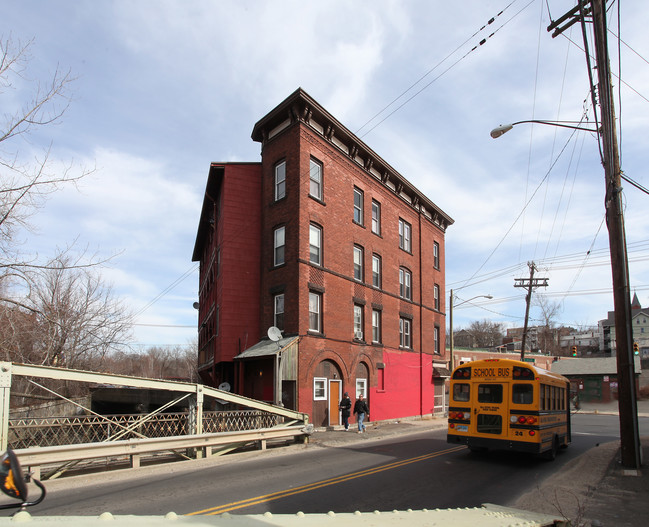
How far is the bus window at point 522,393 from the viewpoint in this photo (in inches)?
510

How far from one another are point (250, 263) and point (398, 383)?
11.2 metres

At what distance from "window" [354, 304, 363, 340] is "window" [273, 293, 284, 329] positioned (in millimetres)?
4611

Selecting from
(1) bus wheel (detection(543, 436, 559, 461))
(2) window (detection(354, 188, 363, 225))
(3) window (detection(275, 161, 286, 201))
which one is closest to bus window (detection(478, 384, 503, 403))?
(1) bus wheel (detection(543, 436, 559, 461))

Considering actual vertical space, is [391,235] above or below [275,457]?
above

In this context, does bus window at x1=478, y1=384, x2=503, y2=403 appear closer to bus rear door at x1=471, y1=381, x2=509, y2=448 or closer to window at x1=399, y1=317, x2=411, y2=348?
bus rear door at x1=471, y1=381, x2=509, y2=448

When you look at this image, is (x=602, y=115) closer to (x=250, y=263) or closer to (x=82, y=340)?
(x=250, y=263)

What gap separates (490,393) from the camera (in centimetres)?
1368

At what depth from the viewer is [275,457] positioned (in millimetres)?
13844

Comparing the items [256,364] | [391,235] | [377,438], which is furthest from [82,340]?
[391,235]

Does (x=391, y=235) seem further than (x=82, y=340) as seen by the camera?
Yes

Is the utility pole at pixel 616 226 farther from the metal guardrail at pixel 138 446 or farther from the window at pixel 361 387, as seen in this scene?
the window at pixel 361 387

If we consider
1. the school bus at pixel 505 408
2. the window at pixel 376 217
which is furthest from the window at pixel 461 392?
the window at pixel 376 217

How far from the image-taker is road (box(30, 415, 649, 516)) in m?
7.95

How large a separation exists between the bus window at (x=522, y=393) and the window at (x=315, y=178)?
12.6m
